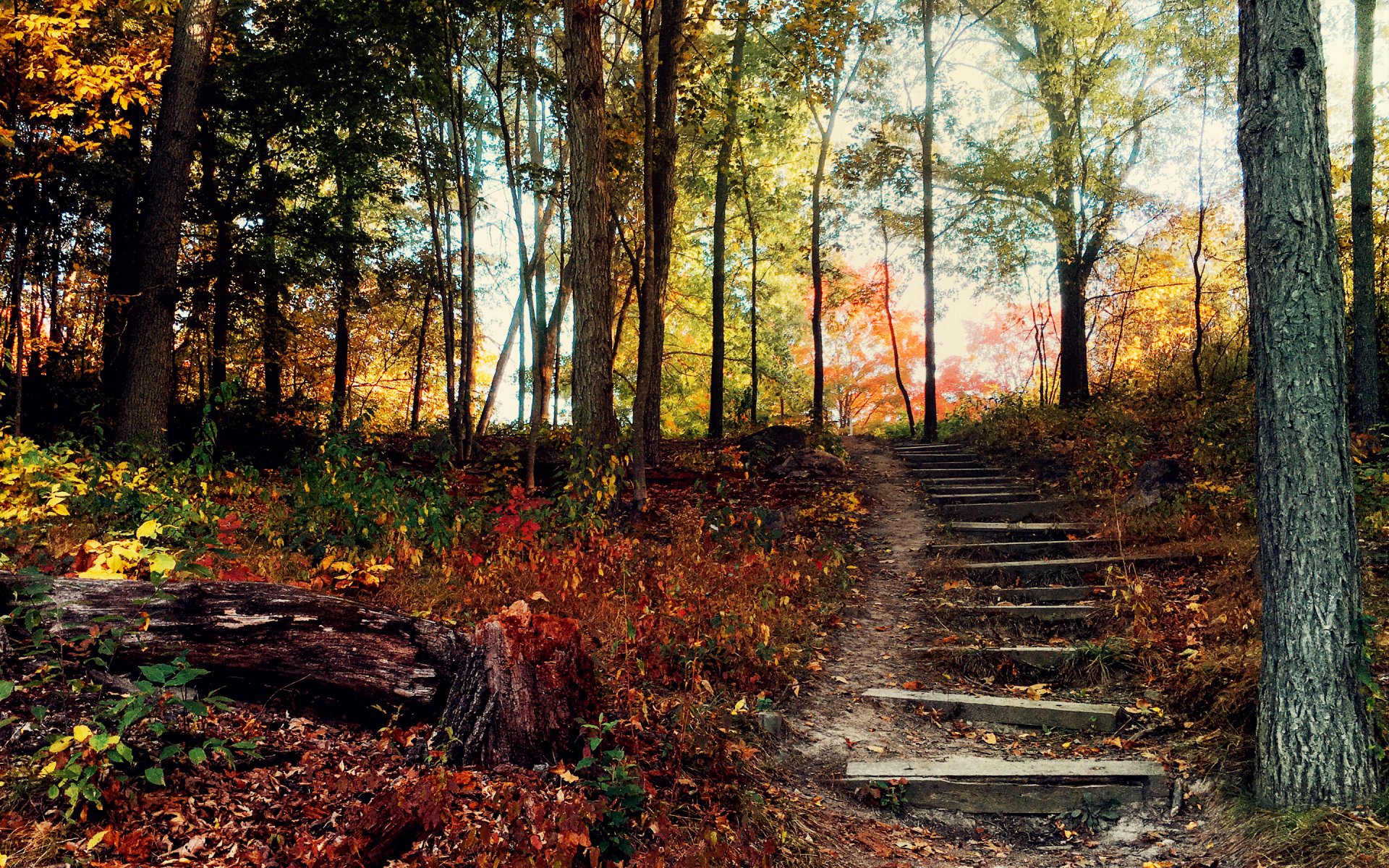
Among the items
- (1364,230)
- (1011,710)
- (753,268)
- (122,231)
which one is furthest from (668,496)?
(753,268)

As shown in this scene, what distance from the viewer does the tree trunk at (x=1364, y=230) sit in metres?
9.59

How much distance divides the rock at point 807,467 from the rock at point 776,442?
23 centimetres

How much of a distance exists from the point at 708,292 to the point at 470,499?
53.2ft

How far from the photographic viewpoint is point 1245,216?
3.99m

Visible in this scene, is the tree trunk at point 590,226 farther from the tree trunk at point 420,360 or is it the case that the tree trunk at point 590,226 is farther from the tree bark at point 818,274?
the tree bark at point 818,274

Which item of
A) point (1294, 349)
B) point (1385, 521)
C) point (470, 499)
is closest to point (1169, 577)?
point (1385, 521)

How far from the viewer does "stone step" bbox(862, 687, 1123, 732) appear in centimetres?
509

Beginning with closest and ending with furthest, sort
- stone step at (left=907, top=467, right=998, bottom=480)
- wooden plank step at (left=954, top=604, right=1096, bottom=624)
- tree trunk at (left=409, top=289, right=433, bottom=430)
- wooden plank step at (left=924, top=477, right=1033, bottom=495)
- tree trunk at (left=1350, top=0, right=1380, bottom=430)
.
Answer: wooden plank step at (left=954, top=604, right=1096, bottom=624), tree trunk at (left=1350, top=0, right=1380, bottom=430), wooden plank step at (left=924, top=477, right=1033, bottom=495), stone step at (left=907, top=467, right=998, bottom=480), tree trunk at (left=409, top=289, right=433, bottom=430)

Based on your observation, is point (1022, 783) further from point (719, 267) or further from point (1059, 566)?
point (719, 267)

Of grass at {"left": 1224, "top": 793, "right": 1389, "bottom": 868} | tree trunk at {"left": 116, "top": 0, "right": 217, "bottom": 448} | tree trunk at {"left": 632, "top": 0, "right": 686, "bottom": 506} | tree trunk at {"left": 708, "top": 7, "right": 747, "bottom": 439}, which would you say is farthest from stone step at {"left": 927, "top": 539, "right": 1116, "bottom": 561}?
tree trunk at {"left": 116, "top": 0, "right": 217, "bottom": 448}

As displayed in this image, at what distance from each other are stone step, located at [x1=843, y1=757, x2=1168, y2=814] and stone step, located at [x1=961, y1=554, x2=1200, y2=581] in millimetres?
3284

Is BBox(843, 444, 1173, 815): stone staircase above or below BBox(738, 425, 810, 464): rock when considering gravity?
below

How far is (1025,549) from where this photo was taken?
333 inches

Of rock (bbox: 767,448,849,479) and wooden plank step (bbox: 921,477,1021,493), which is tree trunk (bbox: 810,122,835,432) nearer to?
rock (bbox: 767,448,849,479)
